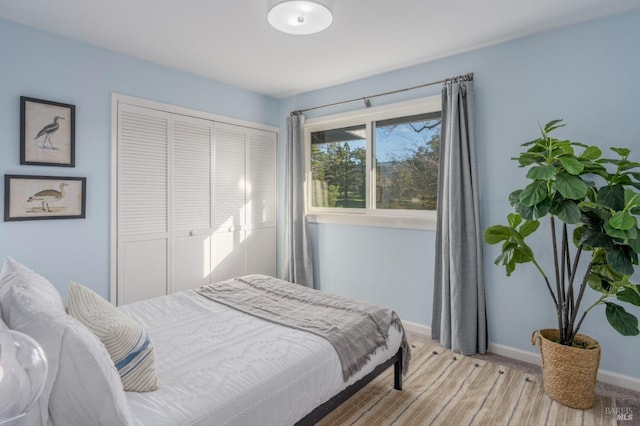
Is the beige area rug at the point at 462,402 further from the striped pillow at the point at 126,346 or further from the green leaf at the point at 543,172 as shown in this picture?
the green leaf at the point at 543,172

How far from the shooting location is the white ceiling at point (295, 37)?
7.82 ft

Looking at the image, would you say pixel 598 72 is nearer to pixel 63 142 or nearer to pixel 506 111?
pixel 506 111

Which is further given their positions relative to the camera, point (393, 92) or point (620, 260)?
point (393, 92)

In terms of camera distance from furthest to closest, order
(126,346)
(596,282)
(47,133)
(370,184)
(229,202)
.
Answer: (229,202) < (370,184) < (47,133) < (596,282) < (126,346)

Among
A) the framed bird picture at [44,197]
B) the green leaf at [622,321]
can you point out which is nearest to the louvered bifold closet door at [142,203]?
the framed bird picture at [44,197]

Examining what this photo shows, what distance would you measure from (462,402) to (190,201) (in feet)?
9.78

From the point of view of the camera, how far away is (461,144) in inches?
119

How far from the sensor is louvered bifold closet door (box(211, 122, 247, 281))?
155 inches

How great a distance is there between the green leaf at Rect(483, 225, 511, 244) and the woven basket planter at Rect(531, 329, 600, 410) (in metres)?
0.72

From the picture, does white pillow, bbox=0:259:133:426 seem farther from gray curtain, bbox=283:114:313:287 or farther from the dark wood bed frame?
gray curtain, bbox=283:114:313:287

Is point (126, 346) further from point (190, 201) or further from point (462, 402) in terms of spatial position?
point (190, 201)

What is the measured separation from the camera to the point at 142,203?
332 cm

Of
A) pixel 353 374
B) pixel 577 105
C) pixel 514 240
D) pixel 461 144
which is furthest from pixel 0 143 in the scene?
pixel 577 105

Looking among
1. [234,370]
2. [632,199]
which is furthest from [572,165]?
[234,370]
